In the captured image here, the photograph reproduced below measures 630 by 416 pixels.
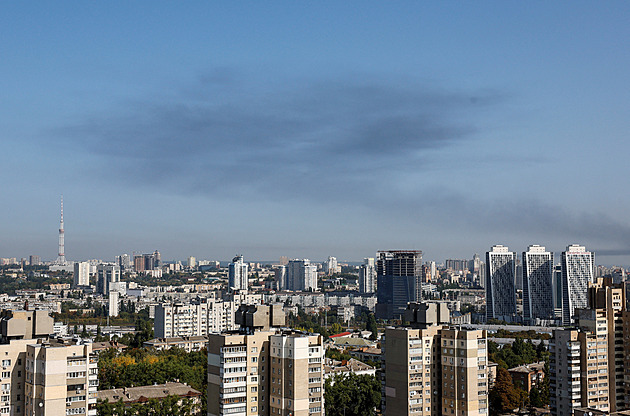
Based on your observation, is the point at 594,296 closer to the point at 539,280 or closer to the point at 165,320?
the point at 165,320

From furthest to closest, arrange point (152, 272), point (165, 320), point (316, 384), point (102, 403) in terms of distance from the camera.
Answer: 1. point (152, 272)
2. point (165, 320)
3. point (102, 403)
4. point (316, 384)

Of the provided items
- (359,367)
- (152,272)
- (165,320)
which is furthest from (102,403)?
(152,272)

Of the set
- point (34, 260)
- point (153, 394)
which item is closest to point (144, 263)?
point (34, 260)

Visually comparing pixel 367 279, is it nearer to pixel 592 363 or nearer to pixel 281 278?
pixel 281 278

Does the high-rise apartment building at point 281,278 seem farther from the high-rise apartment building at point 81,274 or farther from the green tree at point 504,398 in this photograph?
the green tree at point 504,398

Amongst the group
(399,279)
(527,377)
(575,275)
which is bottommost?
(527,377)
